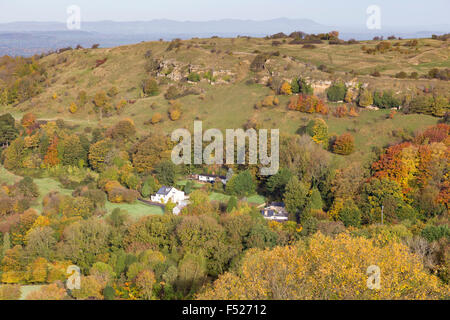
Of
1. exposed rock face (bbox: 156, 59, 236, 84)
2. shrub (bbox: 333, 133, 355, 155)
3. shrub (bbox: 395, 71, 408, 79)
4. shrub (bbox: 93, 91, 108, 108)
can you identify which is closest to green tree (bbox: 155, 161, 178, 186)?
shrub (bbox: 333, 133, 355, 155)

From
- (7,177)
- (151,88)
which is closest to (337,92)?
(151,88)

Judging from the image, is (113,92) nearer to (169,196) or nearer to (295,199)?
(169,196)

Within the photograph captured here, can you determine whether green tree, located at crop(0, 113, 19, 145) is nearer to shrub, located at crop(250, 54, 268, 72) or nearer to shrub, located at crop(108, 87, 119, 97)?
shrub, located at crop(108, 87, 119, 97)

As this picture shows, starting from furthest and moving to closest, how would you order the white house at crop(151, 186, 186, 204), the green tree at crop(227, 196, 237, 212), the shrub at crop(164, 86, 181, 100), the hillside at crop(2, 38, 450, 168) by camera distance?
the shrub at crop(164, 86, 181, 100) < the hillside at crop(2, 38, 450, 168) < the white house at crop(151, 186, 186, 204) < the green tree at crop(227, 196, 237, 212)

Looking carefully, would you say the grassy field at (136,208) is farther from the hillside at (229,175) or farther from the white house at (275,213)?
the white house at (275,213)

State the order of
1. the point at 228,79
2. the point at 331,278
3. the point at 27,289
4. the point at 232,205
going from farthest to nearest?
the point at 228,79 < the point at 232,205 < the point at 27,289 < the point at 331,278

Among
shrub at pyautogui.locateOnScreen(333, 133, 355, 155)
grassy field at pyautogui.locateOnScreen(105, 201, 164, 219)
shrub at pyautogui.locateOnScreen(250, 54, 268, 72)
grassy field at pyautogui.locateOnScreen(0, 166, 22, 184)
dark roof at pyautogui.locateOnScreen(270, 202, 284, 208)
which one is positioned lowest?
grassy field at pyautogui.locateOnScreen(105, 201, 164, 219)
